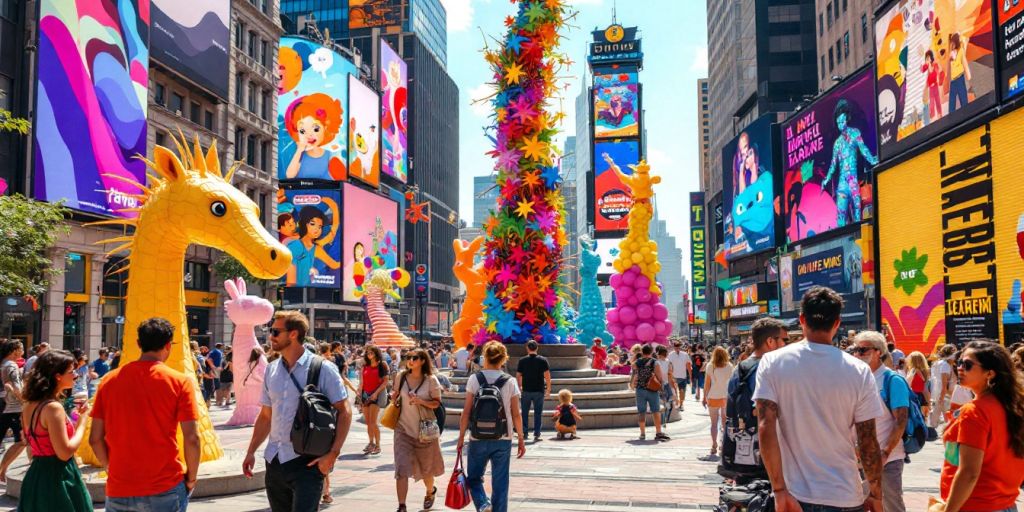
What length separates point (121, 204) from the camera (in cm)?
3241

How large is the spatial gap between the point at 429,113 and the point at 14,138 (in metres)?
89.1

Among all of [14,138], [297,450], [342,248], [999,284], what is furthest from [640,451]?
[342,248]

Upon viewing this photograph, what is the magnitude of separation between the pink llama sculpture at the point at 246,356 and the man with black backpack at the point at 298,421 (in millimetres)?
11675

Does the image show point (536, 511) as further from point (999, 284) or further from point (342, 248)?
point (342, 248)

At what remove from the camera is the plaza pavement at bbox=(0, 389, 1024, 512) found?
8461 mm

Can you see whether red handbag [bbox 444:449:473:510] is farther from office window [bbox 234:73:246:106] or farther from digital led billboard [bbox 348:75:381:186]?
digital led billboard [bbox 348:75:381:186]

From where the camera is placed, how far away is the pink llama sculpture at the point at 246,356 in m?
17.0

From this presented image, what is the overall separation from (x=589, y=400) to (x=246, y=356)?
24.6ft

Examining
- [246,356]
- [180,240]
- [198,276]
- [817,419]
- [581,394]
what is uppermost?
[198,276]

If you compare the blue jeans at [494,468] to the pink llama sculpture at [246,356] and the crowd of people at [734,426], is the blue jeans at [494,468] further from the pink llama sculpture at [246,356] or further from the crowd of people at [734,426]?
the pink llama sculpture at [246,356]

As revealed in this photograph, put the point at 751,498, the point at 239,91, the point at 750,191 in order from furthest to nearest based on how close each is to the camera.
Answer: the point at 750,191 → the point at 239,91 → the point at 751,498

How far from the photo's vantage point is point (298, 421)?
5.04m

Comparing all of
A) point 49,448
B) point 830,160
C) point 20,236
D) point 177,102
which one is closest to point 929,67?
point 830,160

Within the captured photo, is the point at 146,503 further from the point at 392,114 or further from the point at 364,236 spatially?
the point at 392,114
